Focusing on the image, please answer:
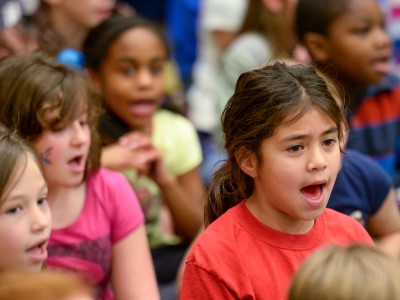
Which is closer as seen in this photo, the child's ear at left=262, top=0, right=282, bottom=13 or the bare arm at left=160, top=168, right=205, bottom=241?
the bare arm at left=160, top=168, right=205, bottom=241

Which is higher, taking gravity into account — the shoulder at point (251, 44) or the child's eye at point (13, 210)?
the child's eye at point (13, 210)

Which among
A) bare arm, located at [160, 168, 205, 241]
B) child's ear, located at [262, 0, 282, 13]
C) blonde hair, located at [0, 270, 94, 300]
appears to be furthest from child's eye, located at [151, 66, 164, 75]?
blonde hair, located at [0, 270, 94, 300]

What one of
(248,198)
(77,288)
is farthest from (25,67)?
(77,288)

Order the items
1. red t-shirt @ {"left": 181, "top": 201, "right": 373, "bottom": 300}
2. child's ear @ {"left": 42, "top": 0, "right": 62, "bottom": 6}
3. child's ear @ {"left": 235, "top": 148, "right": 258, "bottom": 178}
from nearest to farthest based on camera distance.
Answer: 1. red t-shirt @ {"left": 181, "top": 201, "right": 373, "bottom": 300}
2. child's ear @ {"left": 235, "top": 148, "right": 258, "bottom": 178}
3. child's ear @ {"left": 42, "top": 0, "right": 62, "bottom": 6}

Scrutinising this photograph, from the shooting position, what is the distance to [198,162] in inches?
135

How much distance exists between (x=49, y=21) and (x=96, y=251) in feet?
4.78

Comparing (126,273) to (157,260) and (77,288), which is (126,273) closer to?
(157,260)

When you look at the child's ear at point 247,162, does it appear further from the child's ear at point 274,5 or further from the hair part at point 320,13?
the child's ear at point 274,5

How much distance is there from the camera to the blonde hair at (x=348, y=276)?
1.58 m

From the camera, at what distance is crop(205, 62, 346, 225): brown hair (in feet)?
6.86

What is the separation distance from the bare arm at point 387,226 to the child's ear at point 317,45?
2.47 feet

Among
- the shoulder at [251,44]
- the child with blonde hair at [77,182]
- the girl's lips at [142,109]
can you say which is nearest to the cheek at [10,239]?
the child with blonde hair at [77,182]

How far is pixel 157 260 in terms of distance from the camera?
10.5ft

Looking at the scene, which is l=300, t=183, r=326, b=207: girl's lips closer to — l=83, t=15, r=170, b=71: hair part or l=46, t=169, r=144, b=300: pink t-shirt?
l=46, t=169, r=144, b=300: pink t-shirt
